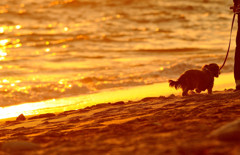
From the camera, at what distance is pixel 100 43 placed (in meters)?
22.7

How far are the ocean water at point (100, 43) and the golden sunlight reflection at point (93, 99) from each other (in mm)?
650

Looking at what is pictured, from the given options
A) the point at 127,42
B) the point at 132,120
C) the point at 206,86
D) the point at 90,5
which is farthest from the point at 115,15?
the point at 132,120

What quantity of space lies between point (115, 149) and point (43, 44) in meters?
19.3

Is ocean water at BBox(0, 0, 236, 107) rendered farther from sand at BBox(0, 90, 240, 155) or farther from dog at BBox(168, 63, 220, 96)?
sand at BBox(0, 90, 240, 155)

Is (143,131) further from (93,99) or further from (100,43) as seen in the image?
(100,43)

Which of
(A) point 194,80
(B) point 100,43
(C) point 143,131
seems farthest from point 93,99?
(B) point 100,43

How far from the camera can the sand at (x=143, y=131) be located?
400cm

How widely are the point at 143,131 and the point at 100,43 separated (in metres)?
18.0

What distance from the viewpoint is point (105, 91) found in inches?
488

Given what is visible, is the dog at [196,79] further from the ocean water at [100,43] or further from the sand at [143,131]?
the ocean water at [100,43]

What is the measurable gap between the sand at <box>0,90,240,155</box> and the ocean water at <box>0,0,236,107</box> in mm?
4925

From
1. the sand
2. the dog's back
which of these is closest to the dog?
the dog's back

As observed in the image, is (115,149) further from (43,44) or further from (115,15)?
(115,15)

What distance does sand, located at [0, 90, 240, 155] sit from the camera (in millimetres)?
3998
